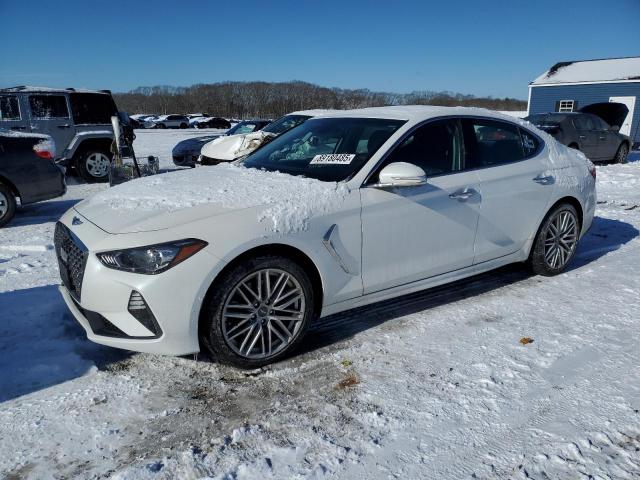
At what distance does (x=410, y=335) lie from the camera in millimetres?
3623

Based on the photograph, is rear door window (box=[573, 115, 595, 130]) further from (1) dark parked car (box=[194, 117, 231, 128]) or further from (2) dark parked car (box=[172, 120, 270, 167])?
(1) dark parked car (box=[194, 117, 231, 128])

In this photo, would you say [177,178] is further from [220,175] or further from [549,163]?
[549,163]

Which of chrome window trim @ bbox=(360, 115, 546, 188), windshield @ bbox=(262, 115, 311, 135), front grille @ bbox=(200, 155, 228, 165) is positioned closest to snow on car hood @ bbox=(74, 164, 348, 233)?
chrome window trim @ bbox=(360, 115, 546, 188)

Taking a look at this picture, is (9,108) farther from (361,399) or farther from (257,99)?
(257,99)

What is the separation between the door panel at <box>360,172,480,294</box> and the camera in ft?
11.2

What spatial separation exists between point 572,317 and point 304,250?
231cm

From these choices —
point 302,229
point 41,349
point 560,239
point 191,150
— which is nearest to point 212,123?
point 191,150

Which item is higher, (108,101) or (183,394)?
(108,101)

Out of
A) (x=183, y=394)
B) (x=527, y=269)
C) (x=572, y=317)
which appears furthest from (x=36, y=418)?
(x=527, y=269)

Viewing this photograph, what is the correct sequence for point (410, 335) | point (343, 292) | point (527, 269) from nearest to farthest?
point (343, 292), point (410, 335), point (527, 269)

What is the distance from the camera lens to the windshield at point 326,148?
3.57m

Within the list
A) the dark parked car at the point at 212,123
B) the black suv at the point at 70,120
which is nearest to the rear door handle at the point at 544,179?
the black suv at the point at 70,120

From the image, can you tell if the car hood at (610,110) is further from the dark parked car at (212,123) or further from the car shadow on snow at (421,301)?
the dark parked car at (212,123)

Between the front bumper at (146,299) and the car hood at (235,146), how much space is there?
18.2 feet
